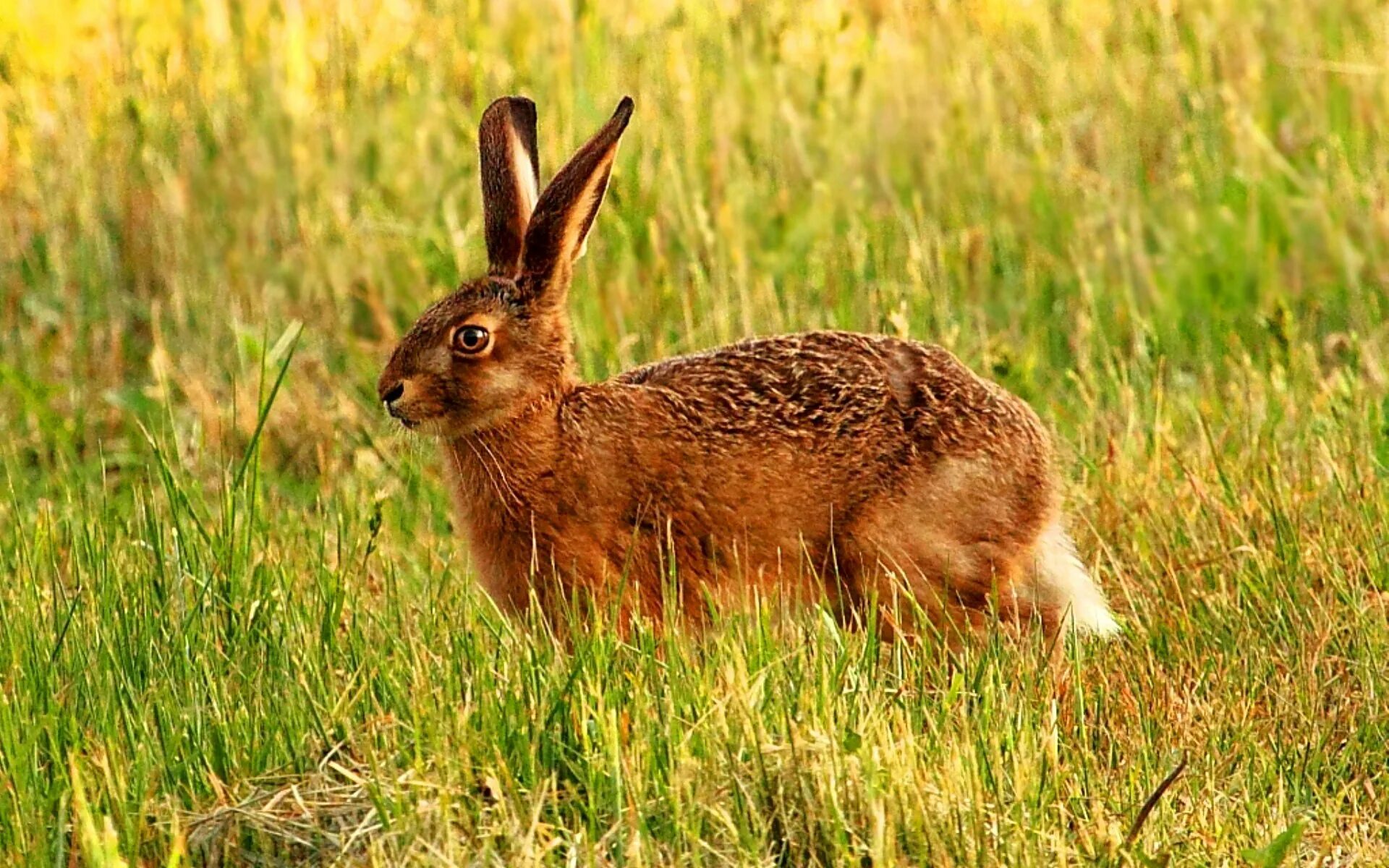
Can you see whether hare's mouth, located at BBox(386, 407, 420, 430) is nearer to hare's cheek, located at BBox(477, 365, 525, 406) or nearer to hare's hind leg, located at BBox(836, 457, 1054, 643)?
hare's cheek, located at BBox(477, 365, 525, 406)

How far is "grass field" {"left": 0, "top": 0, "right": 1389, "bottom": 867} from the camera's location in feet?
11.4

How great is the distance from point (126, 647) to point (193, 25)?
17.8ft

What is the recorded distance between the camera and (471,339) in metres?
4.73

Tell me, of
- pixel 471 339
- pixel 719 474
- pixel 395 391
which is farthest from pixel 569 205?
pixel 719 474

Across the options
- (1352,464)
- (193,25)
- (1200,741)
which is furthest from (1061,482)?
(193,25)

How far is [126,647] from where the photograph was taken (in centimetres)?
404

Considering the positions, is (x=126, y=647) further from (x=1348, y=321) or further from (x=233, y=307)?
(x=1348, y=321)

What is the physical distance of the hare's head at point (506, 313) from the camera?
4672 millimetres

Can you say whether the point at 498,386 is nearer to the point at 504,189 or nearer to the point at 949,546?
the point at 504,189

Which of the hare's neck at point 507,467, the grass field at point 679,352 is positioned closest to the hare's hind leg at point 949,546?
the grass field at point 679,352

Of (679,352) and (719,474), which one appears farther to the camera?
(679,352)

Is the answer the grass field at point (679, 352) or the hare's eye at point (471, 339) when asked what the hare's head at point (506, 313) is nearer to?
the hare's eye at point (471, 339)

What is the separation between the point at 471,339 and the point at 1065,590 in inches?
57.3

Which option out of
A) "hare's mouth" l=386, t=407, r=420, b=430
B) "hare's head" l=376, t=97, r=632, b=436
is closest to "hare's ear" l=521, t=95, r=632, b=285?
"hare's head" l=376, t=97, r=632, b=436
